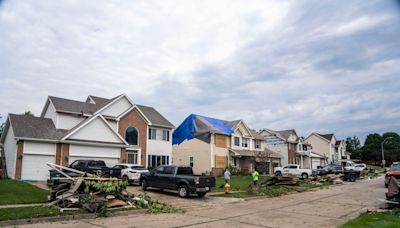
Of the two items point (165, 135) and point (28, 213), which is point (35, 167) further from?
point (28, 213)

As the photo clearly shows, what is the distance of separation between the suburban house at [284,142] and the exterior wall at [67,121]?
38201mm

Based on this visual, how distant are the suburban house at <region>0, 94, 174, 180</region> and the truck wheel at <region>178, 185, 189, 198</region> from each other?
12.1m

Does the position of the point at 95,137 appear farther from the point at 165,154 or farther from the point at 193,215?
the point at 193,215

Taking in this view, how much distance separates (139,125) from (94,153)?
7.18m

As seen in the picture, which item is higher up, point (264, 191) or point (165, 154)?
point (165, 154)

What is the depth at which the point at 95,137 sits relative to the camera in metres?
29.2

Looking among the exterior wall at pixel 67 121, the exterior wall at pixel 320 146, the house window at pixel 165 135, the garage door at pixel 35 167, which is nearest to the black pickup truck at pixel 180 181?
the garage door at pixel 35 167

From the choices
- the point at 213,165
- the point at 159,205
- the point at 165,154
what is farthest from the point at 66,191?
the point at 213,165

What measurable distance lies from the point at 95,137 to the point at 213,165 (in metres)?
16.9

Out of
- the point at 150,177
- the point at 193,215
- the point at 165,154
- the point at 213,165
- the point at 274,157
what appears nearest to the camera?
the point at 193,215

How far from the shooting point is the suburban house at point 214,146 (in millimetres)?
42094

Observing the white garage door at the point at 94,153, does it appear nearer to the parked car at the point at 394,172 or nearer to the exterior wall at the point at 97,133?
the exterior wall at the point at 97,133

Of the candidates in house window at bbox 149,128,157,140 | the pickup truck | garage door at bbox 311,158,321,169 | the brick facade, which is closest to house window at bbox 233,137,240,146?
the pickup truck

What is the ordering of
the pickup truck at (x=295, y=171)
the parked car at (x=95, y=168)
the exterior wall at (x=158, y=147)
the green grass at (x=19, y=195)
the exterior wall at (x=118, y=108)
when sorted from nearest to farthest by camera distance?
the green grass at (x=19, y=195) → the parked car at (x=95, y=168) → the exterior wall at (x=118, y=108) → the exterior wall at (x=158, y=147) → the pickup truck at (x=295, y=171)
